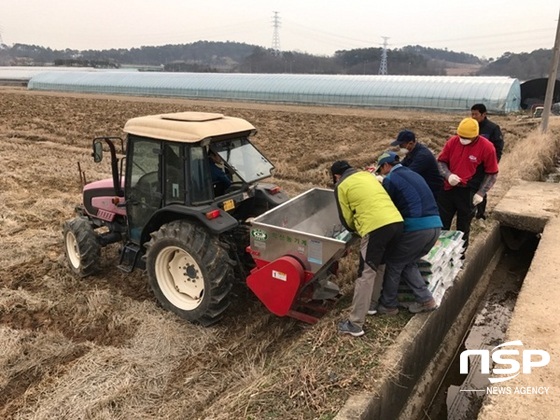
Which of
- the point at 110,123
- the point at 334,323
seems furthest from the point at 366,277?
the point at 110,123

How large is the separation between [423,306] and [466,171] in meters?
1.91

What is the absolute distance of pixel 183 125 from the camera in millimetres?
4559

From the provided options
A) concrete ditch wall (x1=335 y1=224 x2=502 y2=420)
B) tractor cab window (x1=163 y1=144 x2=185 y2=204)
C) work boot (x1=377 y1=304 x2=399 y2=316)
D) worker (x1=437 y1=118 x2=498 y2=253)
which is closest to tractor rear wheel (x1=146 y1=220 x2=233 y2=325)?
tractor cab window (x1=163 y1=144 x2=185 y2=204)

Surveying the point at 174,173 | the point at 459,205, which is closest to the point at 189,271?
the point at 174,173

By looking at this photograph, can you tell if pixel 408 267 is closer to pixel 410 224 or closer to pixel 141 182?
pixel 410 224

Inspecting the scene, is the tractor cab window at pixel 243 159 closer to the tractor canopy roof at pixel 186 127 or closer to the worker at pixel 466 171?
the tractor canopy roof at pixel 186 127

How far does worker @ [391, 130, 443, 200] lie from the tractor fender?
2040mm

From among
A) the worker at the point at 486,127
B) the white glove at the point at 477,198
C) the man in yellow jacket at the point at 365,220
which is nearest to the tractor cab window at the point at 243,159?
the man in yellow jacket at the point at 365,220

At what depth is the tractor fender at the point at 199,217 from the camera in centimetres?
436

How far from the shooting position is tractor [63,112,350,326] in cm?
428

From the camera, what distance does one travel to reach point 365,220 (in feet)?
12.5

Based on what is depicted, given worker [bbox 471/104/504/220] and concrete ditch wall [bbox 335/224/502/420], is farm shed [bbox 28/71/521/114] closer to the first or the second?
worker [bbox 471/104/504/220]

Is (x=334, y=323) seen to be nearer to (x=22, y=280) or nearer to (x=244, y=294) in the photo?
(x=244, y=294)

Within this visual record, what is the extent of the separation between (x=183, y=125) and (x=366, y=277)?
2.29 meters
